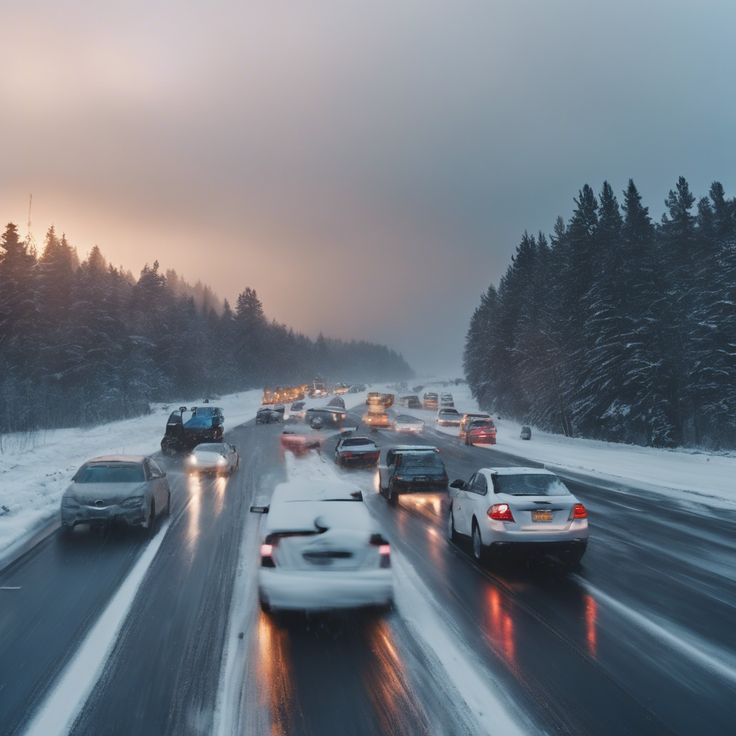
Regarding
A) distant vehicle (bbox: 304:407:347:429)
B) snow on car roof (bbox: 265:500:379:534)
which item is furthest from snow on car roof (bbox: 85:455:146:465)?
distant vehicle (bbox: 304:407:347:429)

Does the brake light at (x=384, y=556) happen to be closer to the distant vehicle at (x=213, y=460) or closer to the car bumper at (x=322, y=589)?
the car bumper at (x=322, y=589)

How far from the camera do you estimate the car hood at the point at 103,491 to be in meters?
13.6

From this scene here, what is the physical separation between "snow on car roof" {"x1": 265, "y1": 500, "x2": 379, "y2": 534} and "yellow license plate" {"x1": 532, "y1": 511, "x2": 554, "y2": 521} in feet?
10.2

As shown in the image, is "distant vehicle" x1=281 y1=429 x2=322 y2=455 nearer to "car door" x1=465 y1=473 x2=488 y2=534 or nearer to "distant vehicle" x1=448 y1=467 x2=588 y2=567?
"car door" x1=465 y1=473 x2=488 y2=534

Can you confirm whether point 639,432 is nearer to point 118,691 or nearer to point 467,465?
point 467,465

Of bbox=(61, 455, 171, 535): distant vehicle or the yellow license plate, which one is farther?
bbox=(61, 455, 171, 535): distant vehicle

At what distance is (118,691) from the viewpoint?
5.91 metres

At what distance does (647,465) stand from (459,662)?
27.3 meters

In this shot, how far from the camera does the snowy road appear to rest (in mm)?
5418

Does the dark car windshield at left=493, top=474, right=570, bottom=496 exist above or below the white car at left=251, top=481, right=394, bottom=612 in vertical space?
above

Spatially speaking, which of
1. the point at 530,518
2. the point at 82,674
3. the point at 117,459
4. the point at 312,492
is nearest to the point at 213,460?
the point at 117,459

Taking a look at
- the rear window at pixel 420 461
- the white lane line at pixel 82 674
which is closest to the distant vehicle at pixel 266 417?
the rear window at pixel 420 461

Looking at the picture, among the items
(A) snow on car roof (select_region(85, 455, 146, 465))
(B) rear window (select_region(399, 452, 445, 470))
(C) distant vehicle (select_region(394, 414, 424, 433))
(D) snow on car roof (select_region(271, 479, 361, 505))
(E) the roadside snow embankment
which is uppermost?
(D) snow on car roof (select_region(271, 479, 361, 505))

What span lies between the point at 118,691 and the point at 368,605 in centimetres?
302
